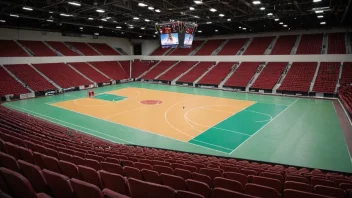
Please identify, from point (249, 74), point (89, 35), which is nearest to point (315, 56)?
point (249, 74)

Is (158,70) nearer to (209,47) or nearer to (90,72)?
(209,47)

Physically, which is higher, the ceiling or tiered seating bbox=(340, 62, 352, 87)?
the ceiling

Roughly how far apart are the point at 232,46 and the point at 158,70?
43.8 ft

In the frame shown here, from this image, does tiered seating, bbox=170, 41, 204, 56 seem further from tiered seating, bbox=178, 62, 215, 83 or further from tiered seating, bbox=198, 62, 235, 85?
tiered seating, bbox=198, 62, 235, 85

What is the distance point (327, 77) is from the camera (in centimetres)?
2430

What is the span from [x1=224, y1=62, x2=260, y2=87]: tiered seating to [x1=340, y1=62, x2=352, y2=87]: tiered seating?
959 cm

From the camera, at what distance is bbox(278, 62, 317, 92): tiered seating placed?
24.4 meters

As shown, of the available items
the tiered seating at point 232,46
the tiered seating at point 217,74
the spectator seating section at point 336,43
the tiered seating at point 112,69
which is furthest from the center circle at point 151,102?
the spectator seating section at point 336,43

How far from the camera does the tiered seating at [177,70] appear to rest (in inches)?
1396

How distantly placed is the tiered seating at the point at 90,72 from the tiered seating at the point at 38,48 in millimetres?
3519

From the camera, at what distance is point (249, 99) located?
2281cm

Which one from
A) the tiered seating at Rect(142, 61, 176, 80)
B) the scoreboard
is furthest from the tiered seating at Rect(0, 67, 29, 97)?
the tiered seating at Rect(142, 61, 176, 80)

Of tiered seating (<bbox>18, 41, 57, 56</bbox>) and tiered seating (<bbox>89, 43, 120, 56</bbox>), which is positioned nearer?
tiered seating (<bbox>18, 41, 57, 56</bbox>)

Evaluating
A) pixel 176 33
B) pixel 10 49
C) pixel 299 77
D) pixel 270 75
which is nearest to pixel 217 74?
pixel 270 75
